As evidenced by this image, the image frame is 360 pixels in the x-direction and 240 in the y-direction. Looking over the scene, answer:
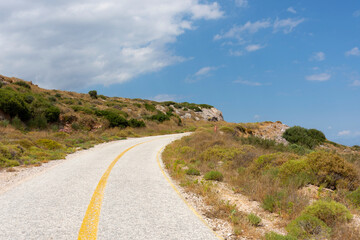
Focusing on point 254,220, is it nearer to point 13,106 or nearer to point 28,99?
point 13,106

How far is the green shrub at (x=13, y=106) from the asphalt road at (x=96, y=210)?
1631cm

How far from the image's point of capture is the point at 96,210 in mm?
5996

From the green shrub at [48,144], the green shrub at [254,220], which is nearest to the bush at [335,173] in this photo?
the green shrub at [254,220]

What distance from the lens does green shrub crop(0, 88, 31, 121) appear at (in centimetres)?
2266

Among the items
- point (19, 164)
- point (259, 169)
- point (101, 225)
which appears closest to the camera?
point (101, 225)

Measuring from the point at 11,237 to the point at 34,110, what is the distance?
24.0 meters

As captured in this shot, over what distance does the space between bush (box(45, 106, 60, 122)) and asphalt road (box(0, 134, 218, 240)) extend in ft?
59.2

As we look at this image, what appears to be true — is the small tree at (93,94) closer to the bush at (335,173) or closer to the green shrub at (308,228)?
the bush at (335,173)

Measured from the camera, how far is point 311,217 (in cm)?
518

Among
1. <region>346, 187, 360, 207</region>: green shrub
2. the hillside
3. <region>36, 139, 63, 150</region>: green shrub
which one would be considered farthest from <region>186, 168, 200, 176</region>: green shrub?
<region>36, 139, 63, 150</region>: green shrub

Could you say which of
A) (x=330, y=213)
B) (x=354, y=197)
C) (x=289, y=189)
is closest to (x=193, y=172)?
(x=289, y=189)

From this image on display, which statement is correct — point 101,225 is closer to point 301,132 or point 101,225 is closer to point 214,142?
point 214,142

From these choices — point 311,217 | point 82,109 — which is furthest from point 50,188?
point 82,109

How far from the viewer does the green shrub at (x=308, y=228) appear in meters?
4.80
